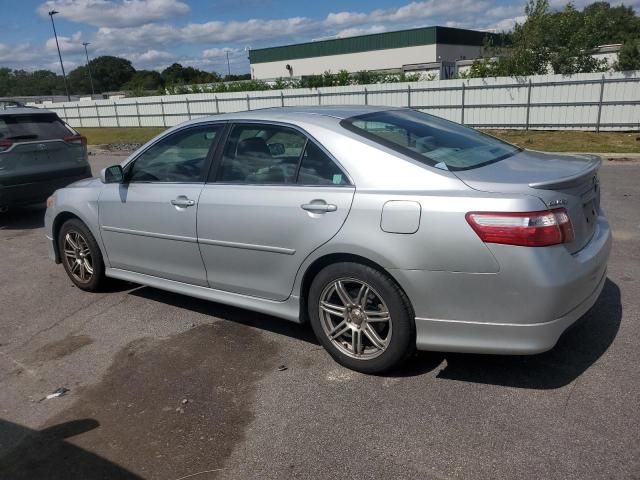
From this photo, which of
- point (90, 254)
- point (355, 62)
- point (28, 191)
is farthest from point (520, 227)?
point (355, 62)

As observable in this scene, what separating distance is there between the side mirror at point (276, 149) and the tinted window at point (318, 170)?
9.3 inches

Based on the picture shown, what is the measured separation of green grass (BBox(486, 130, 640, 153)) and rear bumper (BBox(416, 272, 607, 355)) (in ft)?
45.4

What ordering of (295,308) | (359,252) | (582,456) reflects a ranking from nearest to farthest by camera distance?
(582,456) → (359,252) → (295,308)

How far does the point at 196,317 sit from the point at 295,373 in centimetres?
137

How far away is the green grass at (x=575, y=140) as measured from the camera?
15.7m

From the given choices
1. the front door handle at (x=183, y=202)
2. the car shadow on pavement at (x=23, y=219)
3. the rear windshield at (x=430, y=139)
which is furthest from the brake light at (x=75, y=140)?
the rear windshield at (x=430, y=139)

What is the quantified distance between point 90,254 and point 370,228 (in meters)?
3.12

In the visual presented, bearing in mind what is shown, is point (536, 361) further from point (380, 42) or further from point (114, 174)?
point (380, 42)

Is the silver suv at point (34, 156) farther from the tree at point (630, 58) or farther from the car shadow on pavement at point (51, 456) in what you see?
the tree at point (630, 58)

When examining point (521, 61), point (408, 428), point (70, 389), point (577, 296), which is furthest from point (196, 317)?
point (521, 61)

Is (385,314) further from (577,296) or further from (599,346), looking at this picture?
(599,346)

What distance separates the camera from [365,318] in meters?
3.42

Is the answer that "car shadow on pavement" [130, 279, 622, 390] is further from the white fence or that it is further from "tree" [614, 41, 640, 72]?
"tree" [614, 41, 640, 72]

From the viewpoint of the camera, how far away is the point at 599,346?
12.1 feet
